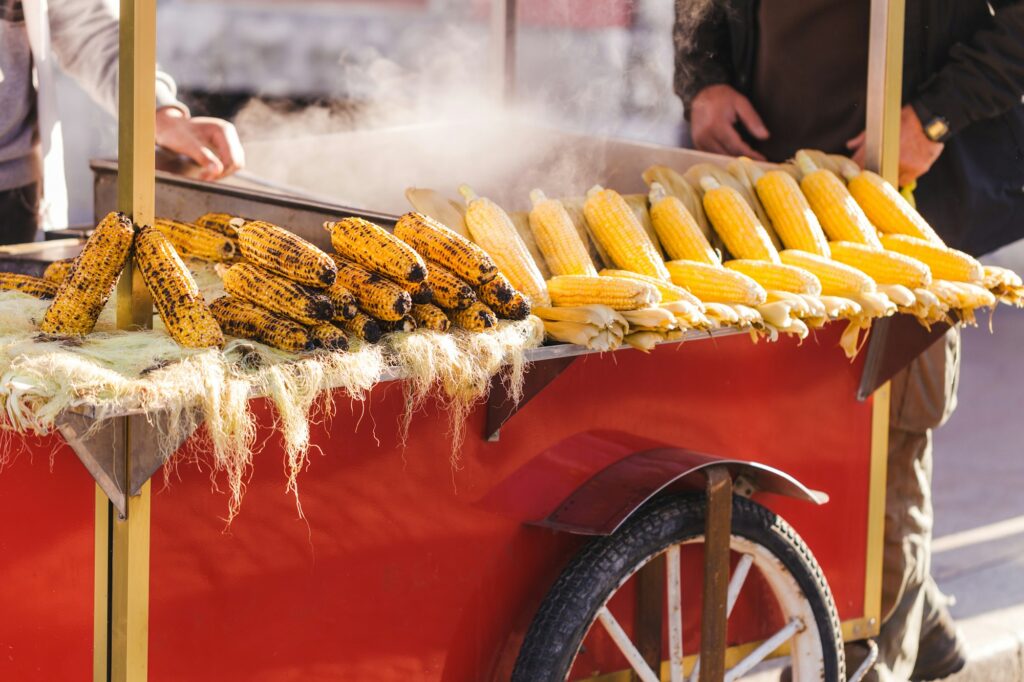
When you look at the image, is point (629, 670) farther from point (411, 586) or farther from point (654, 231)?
point (654, 231)


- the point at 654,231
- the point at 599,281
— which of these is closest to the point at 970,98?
the point at 654,231

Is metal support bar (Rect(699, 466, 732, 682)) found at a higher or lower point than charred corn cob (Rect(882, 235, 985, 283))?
lower

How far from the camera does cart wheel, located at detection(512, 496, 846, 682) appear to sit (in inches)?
92.7

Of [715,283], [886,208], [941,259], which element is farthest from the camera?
[886,208]

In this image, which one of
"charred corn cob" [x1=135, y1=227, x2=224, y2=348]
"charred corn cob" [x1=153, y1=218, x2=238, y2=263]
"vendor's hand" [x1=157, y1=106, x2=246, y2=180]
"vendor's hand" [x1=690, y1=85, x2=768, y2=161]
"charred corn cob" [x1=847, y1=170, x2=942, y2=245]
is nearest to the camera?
"charred corn cob" [x1=135, y1=227, x2=224, y2=348]

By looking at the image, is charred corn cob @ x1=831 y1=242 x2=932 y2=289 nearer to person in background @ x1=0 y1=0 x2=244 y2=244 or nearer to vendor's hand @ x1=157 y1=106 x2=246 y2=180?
vendor's hand @ x1=157 y1=106 x2=246 y2=180

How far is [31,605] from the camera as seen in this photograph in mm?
1910

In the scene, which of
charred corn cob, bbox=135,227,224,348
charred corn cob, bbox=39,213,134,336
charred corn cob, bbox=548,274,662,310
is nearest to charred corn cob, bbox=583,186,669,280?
charred corn cob, bbox=548,274,662,310

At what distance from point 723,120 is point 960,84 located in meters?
0.80

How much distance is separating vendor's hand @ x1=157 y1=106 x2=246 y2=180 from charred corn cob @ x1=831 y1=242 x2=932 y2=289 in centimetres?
197

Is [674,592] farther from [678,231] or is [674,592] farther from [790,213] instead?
[790,213]

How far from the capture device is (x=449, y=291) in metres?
2.20

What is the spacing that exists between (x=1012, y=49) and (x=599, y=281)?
183cm

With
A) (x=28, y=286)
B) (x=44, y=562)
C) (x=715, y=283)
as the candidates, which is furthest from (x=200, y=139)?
(x=44, y=562)
